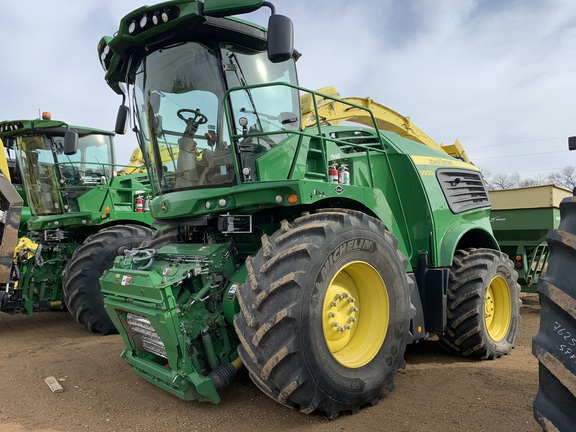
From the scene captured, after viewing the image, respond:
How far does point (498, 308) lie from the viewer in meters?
5.13

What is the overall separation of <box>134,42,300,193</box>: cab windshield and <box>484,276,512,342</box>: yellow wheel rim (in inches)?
117

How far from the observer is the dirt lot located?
306cm

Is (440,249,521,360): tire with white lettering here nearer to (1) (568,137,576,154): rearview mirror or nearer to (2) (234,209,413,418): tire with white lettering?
(2) (234,209,413,418): tire with white lettering

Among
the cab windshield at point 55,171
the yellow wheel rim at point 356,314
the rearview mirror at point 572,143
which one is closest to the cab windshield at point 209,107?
the yellow wheel rim at point 356,314

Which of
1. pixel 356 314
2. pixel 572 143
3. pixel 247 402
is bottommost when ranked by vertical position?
pixel 247 402

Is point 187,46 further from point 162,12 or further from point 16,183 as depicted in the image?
point 16,183

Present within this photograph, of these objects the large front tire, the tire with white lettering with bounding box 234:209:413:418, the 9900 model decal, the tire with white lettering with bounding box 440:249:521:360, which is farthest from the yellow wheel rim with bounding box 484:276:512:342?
the large front tire

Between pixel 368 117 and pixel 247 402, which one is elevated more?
pixel 368 117

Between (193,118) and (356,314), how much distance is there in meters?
2.10

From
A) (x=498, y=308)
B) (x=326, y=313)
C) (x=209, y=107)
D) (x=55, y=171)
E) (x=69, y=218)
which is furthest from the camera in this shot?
(x=55, y=171)

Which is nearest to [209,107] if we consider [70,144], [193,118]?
[193,118]

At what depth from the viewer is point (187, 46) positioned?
11.8ft

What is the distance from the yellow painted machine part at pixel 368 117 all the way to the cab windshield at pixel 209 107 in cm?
181

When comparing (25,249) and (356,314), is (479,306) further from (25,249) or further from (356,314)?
(25,249)
